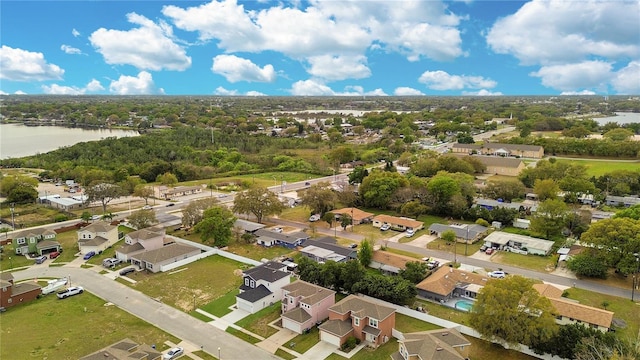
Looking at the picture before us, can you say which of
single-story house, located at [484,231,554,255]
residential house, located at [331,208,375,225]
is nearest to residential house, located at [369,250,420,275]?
single-story house, located at [484,231,554,255]

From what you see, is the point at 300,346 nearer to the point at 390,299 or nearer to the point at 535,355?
the point at 390,299

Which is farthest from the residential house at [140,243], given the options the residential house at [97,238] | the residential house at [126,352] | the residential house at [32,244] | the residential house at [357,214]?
the residential house at [357,214]

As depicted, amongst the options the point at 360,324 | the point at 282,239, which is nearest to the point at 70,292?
the point at 282,239

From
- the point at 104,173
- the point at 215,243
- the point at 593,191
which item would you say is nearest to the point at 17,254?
the point at 215,243

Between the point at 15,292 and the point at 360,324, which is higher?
the point at 15,292

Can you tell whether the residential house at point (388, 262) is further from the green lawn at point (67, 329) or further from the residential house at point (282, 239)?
the green lawn at point (67, 329)

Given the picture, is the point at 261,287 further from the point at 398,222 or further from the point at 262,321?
the point at 398,222
